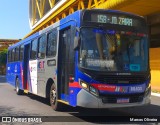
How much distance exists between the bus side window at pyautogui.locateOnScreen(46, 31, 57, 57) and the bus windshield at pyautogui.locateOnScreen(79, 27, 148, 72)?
2.22 metres

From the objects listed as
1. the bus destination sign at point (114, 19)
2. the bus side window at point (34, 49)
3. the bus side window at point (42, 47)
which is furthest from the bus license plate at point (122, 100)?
the bus side window at point (34, 49)

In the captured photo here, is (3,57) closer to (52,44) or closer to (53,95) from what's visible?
(52,44)

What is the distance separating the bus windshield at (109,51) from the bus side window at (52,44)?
2224 millimetres

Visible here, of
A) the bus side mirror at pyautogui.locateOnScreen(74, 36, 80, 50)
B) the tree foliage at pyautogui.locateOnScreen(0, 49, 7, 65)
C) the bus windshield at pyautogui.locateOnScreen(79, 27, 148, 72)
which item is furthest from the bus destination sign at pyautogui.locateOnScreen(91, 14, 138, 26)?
the tree foliage at pyautogui.locateOnScreen(0, 49, 7, 65)

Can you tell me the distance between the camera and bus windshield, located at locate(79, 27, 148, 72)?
9.16 meters

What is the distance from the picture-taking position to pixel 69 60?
10.0 metres

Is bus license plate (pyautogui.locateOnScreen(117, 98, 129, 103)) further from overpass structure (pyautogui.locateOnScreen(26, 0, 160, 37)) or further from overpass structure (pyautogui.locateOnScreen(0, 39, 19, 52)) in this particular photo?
overpass structure (pyautogui.locateOnScreen(0, 39, 19, 52))

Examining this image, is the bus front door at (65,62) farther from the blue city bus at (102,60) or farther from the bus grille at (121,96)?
the bus grille at (121,96)

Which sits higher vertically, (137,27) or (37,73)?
(137,27)

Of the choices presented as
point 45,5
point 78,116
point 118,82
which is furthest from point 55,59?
point 45,5

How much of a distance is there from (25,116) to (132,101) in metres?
3.13

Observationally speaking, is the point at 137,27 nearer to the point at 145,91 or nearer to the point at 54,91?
the point at 145,91

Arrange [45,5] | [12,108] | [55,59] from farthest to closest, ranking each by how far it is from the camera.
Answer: [45,5]
[12,108]
[55,59]

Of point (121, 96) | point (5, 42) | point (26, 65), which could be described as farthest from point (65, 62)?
point (5, 42)
